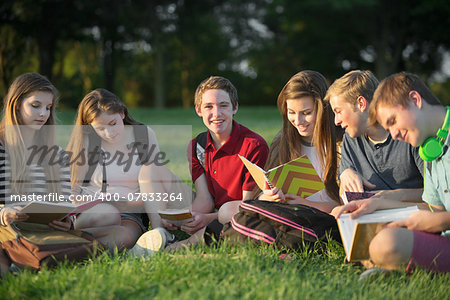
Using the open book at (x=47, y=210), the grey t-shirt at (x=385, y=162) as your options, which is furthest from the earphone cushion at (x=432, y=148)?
the open book at (x=47, y=210)

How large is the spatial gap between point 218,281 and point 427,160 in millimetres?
1234

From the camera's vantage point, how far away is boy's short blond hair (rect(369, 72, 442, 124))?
2381 mm

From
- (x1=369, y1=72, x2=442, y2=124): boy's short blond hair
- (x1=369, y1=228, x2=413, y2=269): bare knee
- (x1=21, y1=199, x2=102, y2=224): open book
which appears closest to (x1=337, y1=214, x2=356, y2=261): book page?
(x1=369, y1=228, x2=413, y2=269): bare knee

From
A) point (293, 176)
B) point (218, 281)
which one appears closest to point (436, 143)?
point (293, 176)

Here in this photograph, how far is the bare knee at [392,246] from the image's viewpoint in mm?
2334

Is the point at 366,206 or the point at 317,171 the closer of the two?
the point at 366,206

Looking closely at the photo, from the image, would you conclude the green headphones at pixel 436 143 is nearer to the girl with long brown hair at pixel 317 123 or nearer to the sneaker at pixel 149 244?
the girl with long brown hair at pixel 317 123

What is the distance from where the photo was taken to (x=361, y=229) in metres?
2.37

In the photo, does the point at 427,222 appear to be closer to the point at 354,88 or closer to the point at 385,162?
the point at 385,162

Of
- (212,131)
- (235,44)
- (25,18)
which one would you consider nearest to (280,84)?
(235,44)

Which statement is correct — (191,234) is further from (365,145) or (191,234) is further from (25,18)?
(25,18)

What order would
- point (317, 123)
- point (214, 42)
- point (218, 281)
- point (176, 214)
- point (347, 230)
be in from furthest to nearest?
point (214, 42) < point (317, 123) < point (176, 214) < point (347, 230) < point (218, 281)

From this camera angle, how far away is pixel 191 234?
3461 millimetres

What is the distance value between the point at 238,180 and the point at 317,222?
870 millimetres
